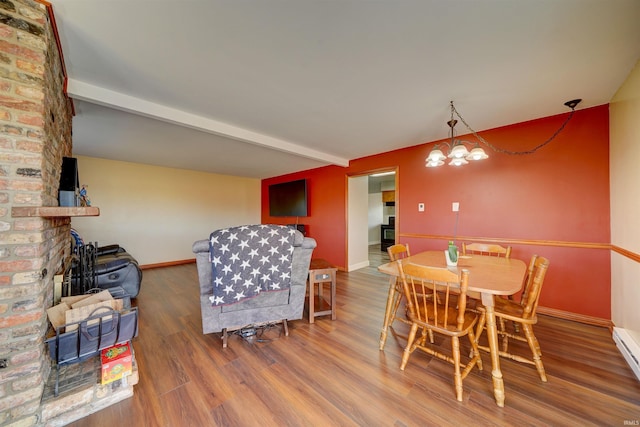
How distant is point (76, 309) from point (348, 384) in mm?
1800

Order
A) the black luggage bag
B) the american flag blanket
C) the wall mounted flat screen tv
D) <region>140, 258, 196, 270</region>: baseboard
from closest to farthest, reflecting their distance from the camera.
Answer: the american flag blanket < the black luggage bag < <region>140, 258, 196, 270</region>: baseboard < the wall mounted flat screen tv

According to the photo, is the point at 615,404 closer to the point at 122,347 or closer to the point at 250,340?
the point at 250,340

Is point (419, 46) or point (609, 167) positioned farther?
point (609, 167)

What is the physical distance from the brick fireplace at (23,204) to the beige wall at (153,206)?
4.25 metres

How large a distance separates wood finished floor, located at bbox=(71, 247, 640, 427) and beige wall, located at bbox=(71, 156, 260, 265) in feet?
11.0

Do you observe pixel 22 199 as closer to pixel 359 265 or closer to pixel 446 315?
pixel 446 315

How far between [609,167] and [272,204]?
5673 mm

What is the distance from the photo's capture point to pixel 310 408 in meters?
1.40

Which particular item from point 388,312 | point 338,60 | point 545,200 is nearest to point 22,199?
point 338,60

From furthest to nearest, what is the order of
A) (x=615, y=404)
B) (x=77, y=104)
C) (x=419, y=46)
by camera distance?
(x=77, y=104), (x=419, y=46), (x=615, y=404)

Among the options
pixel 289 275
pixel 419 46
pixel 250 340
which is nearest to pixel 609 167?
pixel 419 46

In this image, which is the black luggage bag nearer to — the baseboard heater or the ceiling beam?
the ceiling beam

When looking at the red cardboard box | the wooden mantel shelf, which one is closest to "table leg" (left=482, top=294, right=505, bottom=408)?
the red cardboard box

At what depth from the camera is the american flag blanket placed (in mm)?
1902
